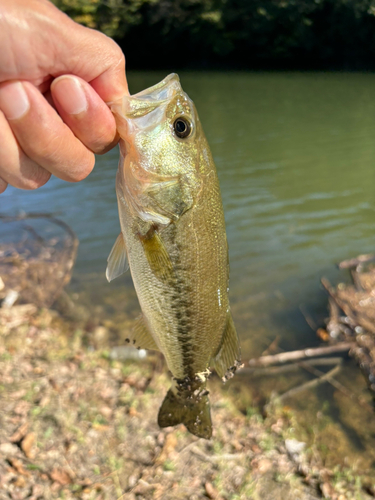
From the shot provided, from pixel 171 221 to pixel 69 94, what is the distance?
717 mm

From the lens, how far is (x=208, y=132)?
15.8 m

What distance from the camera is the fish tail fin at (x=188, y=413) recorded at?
2.49 m

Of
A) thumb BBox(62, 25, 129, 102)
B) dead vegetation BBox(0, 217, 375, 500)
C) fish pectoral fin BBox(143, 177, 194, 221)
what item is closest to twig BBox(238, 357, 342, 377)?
dead vegetation BBox(0, 217, 375, 500)

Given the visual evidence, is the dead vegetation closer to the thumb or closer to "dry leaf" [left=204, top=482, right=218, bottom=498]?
"dry leaf" [left=204, top=482, right=218, bottom=498]

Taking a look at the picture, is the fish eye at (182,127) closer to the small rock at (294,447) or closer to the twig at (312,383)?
the small rock at (294,447)

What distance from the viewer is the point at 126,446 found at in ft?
12.0

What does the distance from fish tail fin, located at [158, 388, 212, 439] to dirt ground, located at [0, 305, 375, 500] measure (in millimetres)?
1208

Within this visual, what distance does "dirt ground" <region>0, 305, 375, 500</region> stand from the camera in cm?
331

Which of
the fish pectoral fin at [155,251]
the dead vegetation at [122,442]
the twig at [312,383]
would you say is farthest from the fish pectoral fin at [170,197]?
the twig at [312,383]

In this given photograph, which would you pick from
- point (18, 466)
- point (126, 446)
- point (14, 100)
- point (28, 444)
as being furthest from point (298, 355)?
point (14, 100)

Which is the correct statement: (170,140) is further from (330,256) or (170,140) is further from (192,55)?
(192,55)

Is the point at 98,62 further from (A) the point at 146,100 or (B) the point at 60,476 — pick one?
(B) the point at 60,476

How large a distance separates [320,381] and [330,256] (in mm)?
3409

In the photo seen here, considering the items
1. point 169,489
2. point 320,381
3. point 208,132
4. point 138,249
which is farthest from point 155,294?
point 208,132
